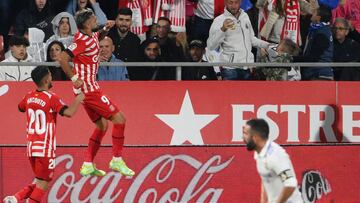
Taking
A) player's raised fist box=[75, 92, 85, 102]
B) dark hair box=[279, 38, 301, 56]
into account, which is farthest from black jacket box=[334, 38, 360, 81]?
player's raised fist box=[75, 92, 85, 102]

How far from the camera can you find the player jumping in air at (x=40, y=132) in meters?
16.4

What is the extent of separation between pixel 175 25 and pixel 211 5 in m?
0.64

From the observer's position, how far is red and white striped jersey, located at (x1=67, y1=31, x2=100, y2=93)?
16.3 metres

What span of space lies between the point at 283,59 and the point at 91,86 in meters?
3.78

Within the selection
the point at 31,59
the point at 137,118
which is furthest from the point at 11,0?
the point at 137,118

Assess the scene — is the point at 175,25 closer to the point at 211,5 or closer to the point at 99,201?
the point at 211,5

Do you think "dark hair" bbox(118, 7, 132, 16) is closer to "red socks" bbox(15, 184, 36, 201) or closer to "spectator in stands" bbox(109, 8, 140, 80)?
"spectator in stands" bbox(109, 8, 140, 80)

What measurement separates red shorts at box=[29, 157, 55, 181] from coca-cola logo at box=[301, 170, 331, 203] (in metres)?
3.37

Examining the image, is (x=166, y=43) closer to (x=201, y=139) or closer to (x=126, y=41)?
(x=126, y=41)

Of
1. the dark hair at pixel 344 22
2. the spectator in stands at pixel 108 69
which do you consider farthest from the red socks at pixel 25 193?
the dark hair at pixel 344 22

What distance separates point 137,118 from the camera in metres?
19.0

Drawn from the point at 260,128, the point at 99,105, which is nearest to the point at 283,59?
the point at 99,105

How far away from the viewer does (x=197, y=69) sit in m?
19.0

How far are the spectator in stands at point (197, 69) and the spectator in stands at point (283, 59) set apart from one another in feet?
2.54
